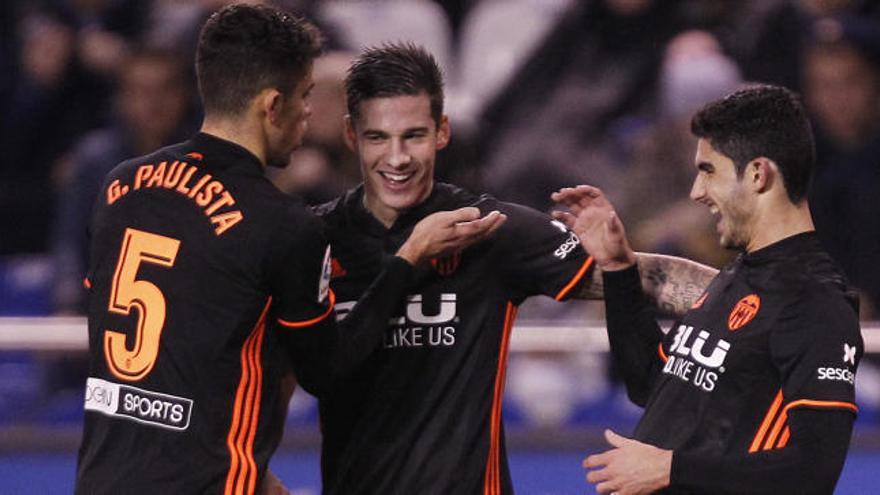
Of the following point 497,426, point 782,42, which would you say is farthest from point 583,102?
point 497,426

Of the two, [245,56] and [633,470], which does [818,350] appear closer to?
[633,470]

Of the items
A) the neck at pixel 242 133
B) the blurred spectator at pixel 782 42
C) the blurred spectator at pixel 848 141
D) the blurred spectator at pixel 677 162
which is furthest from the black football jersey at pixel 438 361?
the blurred spectator at pixel 782 42

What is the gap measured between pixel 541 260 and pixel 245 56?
0.94 meters

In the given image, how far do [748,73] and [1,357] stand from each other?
11.5 feet

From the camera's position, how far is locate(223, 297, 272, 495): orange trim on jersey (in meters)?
3.49

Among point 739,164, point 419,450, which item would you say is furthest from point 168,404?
point 739,164

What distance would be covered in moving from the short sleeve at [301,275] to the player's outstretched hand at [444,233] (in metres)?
0.30

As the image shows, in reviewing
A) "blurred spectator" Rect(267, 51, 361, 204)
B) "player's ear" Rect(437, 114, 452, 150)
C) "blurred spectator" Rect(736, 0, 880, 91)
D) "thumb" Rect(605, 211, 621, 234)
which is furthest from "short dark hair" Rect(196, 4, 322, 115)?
"blurred spectator" Rect(736, 0, 880, 91)

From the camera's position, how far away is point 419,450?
12.8 ft

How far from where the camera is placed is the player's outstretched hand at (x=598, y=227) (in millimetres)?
3895

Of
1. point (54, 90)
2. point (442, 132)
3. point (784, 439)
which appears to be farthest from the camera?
point (54, 90)

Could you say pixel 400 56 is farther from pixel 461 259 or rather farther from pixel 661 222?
pixel 661 222

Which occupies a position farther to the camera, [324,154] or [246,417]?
[324,154]

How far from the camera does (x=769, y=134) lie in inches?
138
